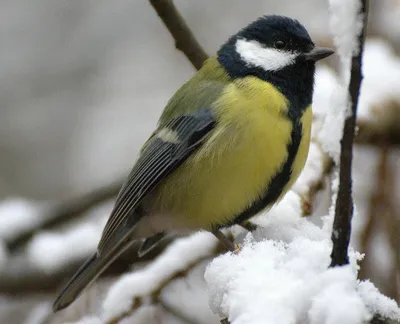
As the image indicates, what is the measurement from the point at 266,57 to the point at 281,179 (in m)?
0.38

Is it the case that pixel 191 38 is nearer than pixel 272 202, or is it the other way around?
pixel 272 202

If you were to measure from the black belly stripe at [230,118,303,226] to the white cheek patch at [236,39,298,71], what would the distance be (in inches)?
7.5

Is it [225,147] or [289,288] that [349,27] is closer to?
[289,288]

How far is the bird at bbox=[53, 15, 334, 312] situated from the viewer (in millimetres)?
1705

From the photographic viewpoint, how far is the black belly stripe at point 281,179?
1723 millimetres

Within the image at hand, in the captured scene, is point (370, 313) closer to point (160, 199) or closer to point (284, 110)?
point (284, 110)

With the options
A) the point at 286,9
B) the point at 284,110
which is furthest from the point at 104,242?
the point at 286,9

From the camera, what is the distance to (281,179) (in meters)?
1.75

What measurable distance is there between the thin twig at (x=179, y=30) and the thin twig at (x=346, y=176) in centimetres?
106

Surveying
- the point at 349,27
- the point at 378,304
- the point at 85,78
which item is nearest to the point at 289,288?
the point at 378,304

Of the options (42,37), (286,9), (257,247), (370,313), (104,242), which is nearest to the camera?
(370,313)

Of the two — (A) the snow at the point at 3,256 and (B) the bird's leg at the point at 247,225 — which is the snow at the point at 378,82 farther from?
(A) the snow at the point at 3,256

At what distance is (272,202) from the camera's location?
1.78 metres

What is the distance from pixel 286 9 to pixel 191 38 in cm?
262
